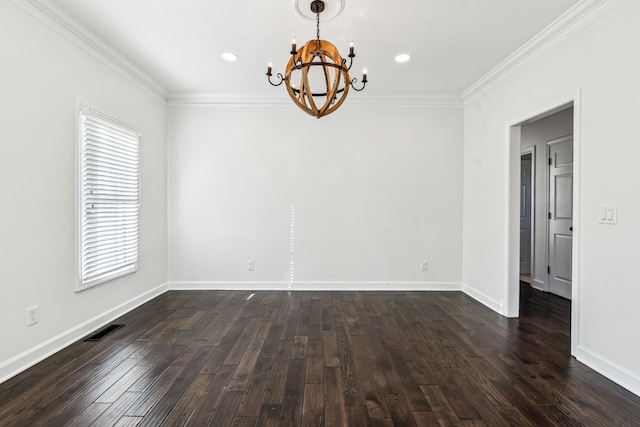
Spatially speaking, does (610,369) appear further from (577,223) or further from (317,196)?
(317,196)

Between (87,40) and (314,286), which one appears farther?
(314,286)

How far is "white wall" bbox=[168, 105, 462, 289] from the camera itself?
446cm

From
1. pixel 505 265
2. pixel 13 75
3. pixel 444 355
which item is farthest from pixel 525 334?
pixel 13 75

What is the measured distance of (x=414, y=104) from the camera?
445 cm

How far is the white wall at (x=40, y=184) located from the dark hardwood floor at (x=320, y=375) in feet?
0.92

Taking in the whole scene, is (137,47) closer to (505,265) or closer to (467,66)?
(467,66)

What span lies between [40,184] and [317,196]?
2980 millimetres

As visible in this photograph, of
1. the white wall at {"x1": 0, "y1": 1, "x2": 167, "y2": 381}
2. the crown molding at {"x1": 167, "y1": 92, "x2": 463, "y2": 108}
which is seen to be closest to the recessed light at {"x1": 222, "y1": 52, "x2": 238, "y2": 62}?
the crown molding at {"x1": 167, "y1": 92, "x2": 463, "y2": 108}

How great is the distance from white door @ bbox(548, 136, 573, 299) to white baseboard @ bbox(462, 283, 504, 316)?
128cm

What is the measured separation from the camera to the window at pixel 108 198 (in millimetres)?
2895

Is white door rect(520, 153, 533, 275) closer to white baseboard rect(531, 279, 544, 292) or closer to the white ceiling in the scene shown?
white baseboard rect(531, 279, 544, 292)

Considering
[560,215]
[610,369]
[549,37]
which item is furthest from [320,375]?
[560,215]

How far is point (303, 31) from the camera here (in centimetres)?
279

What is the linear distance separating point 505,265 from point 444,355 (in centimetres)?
153
